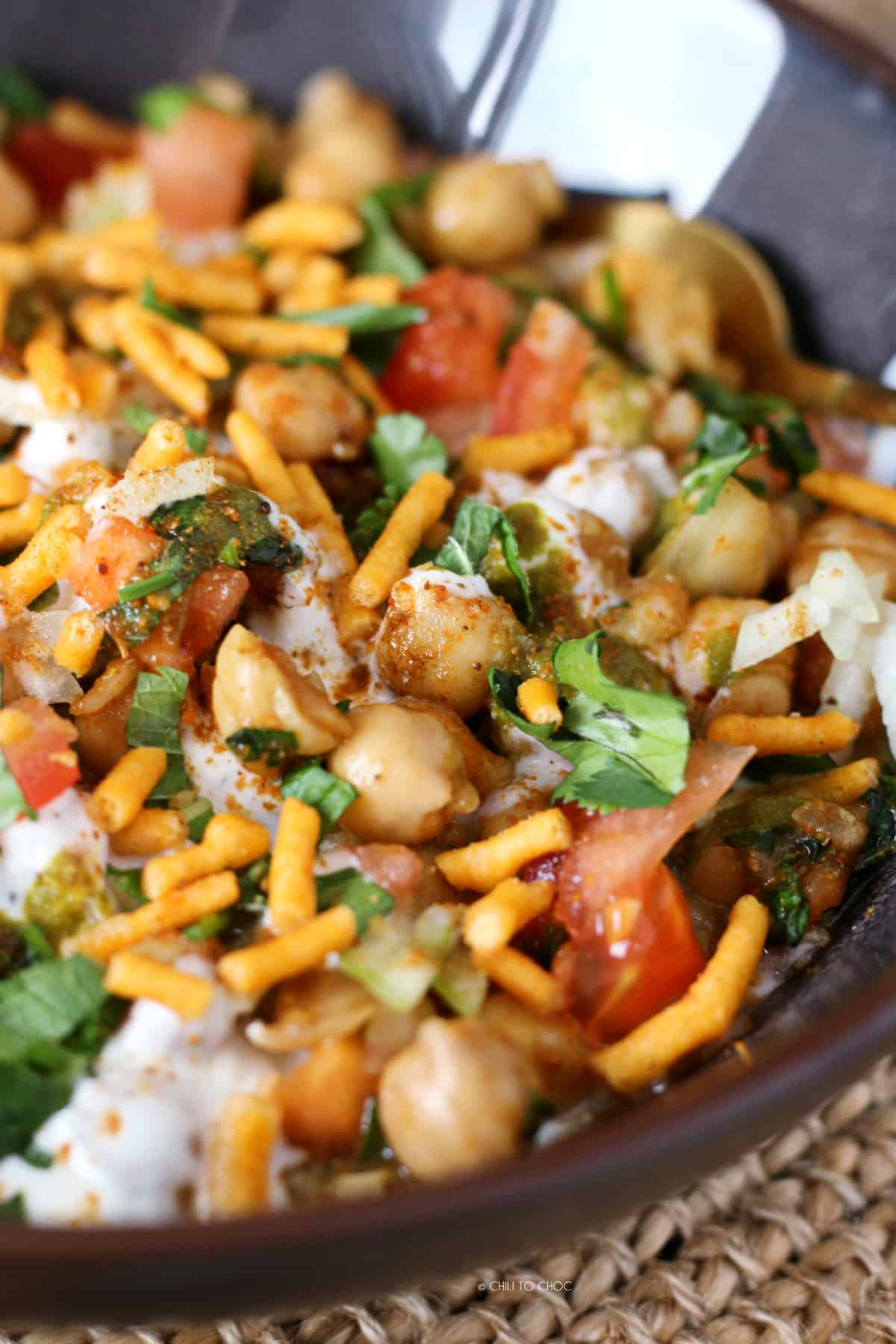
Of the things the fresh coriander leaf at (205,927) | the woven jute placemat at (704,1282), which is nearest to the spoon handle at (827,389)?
the woven jute placemat at (704,1282)

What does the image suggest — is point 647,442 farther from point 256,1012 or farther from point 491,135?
point 256,1012

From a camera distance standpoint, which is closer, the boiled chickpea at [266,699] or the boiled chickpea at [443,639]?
the boiled chickpea at [266,699]

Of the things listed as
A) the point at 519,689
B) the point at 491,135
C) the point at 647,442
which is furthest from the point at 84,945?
the point at 491,135

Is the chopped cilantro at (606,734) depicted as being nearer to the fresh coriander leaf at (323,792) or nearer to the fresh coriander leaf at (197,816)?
the fresh coriander leaf at (323,792)

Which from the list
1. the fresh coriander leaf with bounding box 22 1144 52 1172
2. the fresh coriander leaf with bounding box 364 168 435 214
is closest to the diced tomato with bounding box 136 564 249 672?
the fresh coriander leaf with bounding box 22 1144 52 1172

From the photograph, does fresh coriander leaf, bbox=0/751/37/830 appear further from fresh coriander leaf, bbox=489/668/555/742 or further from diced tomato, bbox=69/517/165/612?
fresh coriander leaf, bbox=489/668/555/742

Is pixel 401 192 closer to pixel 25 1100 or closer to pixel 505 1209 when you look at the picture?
pixel 25 1100

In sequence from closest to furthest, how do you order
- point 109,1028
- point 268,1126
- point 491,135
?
point 268,1126 → point 109,1028 → point 491,135
